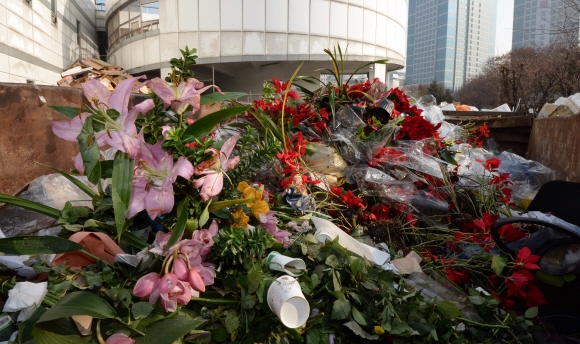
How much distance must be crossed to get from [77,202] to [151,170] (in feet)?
2.70

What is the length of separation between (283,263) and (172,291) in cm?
36

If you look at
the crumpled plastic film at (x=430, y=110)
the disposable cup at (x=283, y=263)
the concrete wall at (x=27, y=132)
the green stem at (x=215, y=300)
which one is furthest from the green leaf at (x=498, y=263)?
the concrete wall at (x=27, y=132)

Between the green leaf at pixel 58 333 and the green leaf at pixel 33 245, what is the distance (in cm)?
19

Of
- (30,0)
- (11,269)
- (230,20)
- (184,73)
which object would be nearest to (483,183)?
(184,73)

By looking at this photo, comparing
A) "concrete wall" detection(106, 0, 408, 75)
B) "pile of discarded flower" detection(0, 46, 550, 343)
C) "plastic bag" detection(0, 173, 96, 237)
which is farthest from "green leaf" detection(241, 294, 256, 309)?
"concrete wall" detection(106, 0, 408, 75)

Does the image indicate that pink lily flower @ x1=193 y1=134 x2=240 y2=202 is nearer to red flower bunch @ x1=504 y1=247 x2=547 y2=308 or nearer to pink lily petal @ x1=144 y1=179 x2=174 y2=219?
pink lily petal @ x1=144 y1=179 x2=174 y2=219

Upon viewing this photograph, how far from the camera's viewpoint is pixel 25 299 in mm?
1007

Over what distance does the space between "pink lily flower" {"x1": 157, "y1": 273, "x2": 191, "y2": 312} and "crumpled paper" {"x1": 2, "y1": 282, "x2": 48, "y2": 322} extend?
0.30 m

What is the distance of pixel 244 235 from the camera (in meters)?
1.17

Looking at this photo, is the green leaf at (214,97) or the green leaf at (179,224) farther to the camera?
A: the green leaf at (214,97)

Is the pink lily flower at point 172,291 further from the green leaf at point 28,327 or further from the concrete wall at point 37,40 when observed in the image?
the concrete wall at point 37,40

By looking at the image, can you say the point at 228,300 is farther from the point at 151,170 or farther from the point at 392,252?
the point at 392,252

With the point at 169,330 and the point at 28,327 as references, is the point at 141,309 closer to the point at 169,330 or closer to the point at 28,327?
the point at 169,330

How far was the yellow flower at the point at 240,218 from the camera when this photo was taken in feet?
4.18
